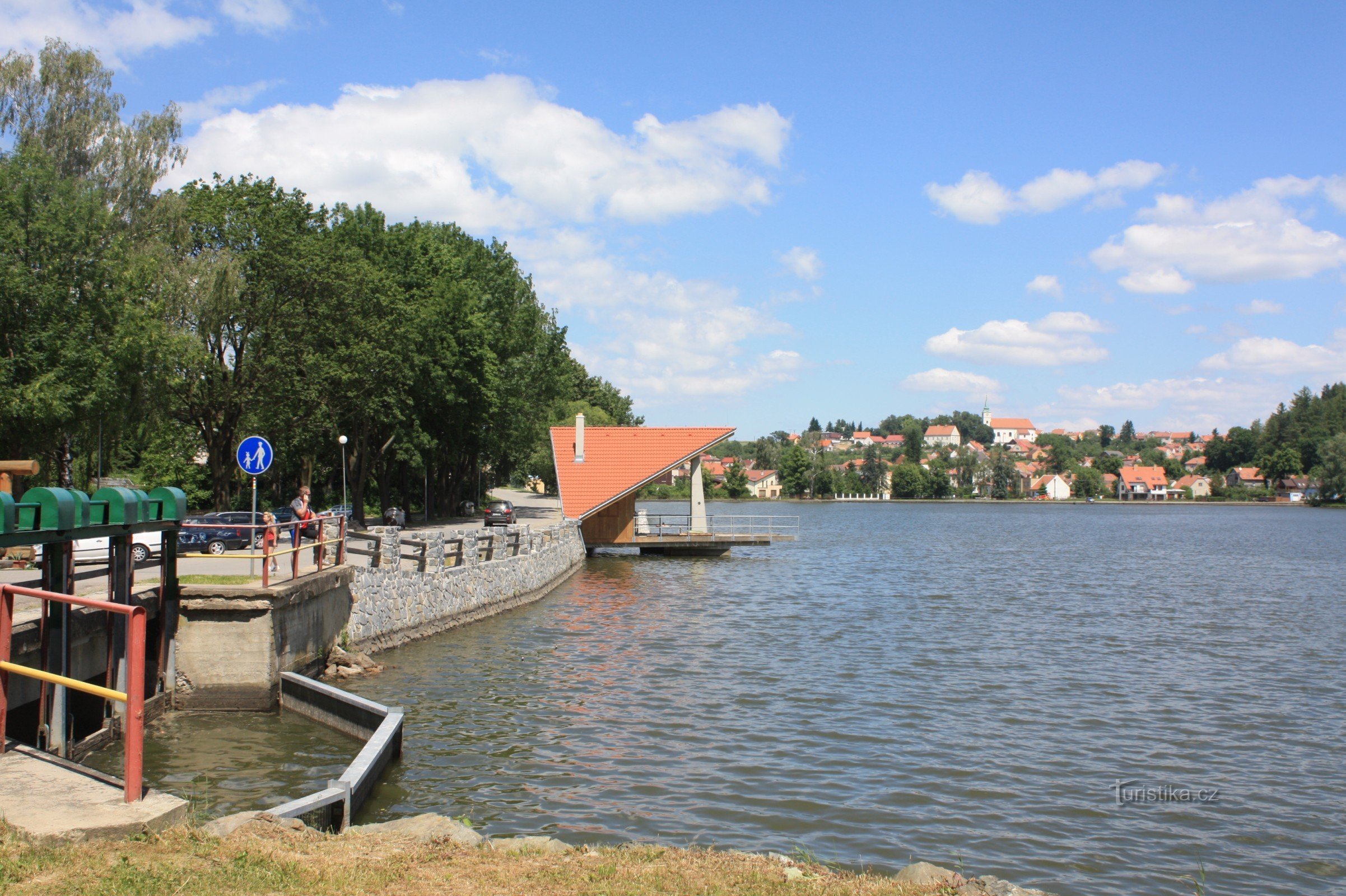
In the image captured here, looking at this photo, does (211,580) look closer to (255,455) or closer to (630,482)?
(255,455)

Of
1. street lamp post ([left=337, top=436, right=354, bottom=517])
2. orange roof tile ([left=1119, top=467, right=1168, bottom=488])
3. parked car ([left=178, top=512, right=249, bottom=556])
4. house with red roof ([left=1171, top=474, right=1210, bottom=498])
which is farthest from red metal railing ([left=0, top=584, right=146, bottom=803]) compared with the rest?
orange roof tile ([left=1119, top=467, right=1168, bottom=488])

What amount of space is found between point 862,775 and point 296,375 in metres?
32.5

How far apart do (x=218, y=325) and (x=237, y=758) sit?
91.4 ft

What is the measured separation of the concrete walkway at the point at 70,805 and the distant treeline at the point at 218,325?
21.8 meters

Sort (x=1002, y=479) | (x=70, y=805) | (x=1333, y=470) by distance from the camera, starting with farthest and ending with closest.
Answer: (x=1002, y=479)
(x=1333, y=470)
(x=70, y=805)

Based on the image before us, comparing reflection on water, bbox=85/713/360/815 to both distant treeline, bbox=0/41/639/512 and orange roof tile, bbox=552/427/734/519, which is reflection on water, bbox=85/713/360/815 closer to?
distant treeline, bbox=0/41/639/512

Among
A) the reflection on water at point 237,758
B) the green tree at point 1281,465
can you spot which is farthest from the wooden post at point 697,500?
the green tree at point 1281,465

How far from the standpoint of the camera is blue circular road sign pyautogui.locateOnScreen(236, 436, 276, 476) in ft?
49.2

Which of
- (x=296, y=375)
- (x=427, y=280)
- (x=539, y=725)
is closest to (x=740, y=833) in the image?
(x=539, y=725)

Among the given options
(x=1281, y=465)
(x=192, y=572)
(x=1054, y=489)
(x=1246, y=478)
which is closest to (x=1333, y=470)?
(x=1281, y=465)

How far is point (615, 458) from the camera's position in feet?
143

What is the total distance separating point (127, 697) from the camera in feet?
23.6

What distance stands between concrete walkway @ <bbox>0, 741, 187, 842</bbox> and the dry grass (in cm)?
13

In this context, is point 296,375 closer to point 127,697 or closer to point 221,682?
point 221,682
